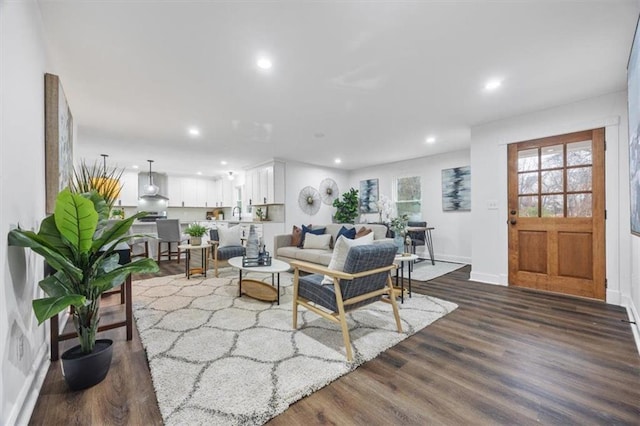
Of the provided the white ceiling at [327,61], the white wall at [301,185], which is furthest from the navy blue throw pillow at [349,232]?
the white wall at [301,185]

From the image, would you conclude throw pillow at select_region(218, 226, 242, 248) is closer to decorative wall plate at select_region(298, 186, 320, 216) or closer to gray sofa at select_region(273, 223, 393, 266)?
gray sofa at select_region(273, 223, 393, 266)

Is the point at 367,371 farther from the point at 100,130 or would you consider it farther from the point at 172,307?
the point at 100,130

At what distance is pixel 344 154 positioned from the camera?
5.91m

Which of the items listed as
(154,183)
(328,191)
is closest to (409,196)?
(328,191)

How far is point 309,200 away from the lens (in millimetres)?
6836

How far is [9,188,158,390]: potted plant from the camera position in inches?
53.1

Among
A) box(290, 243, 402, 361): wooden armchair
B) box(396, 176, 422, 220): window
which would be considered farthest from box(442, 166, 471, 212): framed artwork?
box(290, 243, 402, 361): wooden armchair

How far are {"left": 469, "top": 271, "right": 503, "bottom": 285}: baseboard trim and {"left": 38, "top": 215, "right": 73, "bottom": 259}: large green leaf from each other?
4646 mm

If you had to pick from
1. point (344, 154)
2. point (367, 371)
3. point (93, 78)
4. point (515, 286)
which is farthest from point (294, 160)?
point (367, 371)

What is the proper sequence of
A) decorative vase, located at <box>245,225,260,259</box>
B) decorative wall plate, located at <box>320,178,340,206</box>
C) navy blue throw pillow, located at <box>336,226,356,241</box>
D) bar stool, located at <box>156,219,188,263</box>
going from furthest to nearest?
decorative wall plate, located at <box>320,178,340,206</box>
bar stool, located at <box>156,219,188,263</box>
navy blue throw pillow, located at <box>336,226,356,241</box>
decorative vase, located at <box>245,225,260,259</box>

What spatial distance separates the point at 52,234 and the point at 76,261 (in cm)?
20

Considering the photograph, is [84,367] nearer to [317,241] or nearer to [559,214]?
[317,241]

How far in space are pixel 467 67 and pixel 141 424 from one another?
11.5 ft

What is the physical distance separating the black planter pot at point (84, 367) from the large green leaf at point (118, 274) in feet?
1.29
